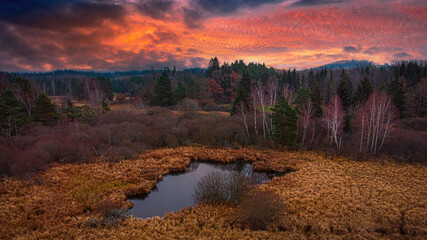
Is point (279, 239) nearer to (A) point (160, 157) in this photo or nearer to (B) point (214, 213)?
(B) point (214, 213)

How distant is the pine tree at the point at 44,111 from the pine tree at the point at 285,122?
3207 cm

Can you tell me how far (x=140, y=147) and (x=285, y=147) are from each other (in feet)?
63.8

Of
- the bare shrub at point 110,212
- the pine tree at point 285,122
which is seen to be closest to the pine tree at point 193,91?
the pine tree at point 285,122

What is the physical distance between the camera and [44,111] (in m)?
33.3

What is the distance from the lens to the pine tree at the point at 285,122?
28.9 meters

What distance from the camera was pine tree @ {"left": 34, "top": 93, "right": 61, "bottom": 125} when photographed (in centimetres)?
3253

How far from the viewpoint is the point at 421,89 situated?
4397 cm

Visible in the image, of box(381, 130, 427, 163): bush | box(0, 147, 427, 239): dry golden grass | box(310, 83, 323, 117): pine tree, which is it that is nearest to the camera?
box(0, 147, 427, 239): dry golden grass

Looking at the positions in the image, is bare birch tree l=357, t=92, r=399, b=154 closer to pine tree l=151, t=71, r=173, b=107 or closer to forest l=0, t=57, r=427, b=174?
forest l=0, t=57, r=427, b=174

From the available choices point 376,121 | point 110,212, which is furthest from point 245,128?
point 110,212

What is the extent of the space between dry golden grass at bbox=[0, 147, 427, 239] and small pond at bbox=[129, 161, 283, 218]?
0.85 meters

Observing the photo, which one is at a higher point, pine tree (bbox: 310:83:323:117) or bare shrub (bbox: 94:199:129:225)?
pine tree (bbox: 310:83:323:117)

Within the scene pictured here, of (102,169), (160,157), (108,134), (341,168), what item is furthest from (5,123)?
(341,168)

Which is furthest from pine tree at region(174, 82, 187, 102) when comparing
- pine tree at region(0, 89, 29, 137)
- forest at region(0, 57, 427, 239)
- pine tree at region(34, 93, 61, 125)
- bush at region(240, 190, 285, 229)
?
bush at region(240, 190, 285, 229)
